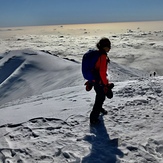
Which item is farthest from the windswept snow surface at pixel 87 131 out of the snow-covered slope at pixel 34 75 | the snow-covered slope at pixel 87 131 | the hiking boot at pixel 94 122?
the snow-covered slope at pixel 34 75

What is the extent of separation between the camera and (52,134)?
4.74 metres

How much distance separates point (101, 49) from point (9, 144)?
2343 millimetres

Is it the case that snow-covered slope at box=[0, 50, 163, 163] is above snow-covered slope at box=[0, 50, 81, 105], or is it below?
above

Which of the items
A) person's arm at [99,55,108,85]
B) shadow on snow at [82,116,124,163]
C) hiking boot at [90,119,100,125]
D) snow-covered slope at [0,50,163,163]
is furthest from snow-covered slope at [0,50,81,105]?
person's arm at [99,55,108,85]

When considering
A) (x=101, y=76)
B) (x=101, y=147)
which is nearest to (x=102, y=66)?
(x=101, y=76)

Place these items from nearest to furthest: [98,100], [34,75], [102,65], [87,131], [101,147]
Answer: [101,147] → [102,65] → [87,131] → [98,100] → [34,75]

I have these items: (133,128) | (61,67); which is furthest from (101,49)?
(61,67)

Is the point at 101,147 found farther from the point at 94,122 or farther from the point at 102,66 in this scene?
the point at 102,66

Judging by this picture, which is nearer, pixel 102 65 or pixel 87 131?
pixel 102 65

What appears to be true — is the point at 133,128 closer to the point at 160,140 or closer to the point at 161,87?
the point at 160,140

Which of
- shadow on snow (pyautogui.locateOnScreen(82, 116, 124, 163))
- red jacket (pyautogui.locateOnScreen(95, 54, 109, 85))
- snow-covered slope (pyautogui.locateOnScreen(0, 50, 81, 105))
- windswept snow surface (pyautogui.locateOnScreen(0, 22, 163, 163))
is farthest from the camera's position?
snow-covered slope (pyautogui.locateOnScreen(0, 50, 81, 105))

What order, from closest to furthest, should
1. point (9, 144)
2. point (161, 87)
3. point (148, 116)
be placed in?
point (9, 144), point (148, 116), point (161, 87)

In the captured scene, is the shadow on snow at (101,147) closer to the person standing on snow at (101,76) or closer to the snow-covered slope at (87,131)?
the snow-covered slope at (87,131)

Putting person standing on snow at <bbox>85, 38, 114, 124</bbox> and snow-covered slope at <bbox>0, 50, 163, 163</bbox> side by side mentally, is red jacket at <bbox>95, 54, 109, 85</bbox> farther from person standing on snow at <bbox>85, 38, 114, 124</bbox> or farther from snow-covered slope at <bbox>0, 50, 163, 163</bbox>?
snow-covered slope at <bbox>0, 50, 163, 163</bbox>
